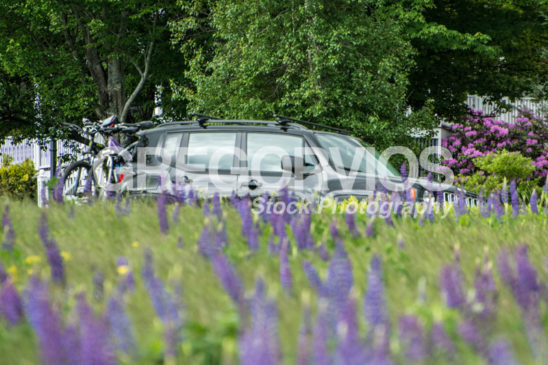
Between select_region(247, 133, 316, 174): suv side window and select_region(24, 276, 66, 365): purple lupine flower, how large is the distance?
663 centimetres

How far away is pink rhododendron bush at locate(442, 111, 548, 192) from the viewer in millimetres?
21609

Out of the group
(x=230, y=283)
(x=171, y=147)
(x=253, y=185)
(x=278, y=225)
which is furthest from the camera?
(x=171, y=147)

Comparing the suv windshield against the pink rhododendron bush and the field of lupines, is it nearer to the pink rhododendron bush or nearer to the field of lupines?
the field of lupines

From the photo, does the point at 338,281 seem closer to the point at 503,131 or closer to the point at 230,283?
the point at 230,283

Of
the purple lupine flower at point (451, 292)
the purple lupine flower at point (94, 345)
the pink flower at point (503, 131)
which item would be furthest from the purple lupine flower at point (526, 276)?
the pink flower at point (503, 131)

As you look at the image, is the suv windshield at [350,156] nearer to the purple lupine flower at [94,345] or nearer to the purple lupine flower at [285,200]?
the purple lupine flower at [285,200]

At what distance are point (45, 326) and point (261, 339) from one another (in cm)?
72

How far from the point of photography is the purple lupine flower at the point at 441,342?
2.12 meters

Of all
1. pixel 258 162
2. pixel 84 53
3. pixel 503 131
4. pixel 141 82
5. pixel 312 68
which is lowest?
pixel 258 162

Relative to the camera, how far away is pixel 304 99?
1562cm

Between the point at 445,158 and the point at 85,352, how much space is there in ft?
68.4

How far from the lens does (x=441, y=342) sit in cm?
212

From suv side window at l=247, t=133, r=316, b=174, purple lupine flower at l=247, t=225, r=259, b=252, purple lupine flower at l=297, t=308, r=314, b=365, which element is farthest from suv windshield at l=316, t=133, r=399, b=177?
purple lupine flower at l=297, t=308, r=314, b=365

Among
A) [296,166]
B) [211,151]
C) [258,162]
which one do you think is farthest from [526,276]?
[211,151]
